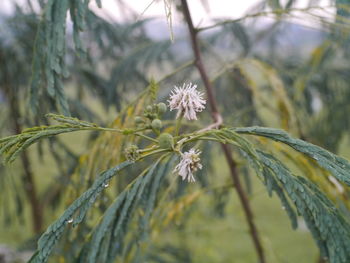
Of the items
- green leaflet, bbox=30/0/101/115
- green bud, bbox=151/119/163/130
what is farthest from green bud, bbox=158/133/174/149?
green leaflet, bbox=30/0/101/115

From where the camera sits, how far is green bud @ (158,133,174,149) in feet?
1.64

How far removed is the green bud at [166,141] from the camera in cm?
50

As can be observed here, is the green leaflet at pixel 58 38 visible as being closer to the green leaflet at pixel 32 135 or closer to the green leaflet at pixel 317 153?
the green leaflet at pixel 32 135

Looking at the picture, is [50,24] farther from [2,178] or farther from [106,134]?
[2,178]

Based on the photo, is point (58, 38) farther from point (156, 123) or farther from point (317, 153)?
point (317, 153)

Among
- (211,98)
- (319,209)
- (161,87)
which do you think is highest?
(161,87)

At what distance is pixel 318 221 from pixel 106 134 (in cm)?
39

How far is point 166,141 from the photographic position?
19.7 inches

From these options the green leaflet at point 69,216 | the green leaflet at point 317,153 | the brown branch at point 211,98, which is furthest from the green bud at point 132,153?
the brown branch at point 211,98

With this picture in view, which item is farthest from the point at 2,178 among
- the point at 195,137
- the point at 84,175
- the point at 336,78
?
the point at 336,78

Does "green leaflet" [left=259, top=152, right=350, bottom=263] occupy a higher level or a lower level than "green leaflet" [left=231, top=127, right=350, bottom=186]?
lower

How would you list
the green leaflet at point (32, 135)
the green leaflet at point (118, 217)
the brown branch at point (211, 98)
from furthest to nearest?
the brown branch at point (211, 98)
the green leaflet at point (118, 217)
the green leaflet at point (32, 135)

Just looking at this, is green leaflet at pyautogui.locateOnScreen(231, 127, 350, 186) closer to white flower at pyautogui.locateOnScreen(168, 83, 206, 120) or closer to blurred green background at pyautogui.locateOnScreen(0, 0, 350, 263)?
white flower at pyautogui.locateOnScreen(168, 83, 206, 120)

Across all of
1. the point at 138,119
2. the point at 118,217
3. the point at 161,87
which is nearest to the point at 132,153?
the point at 138,119
